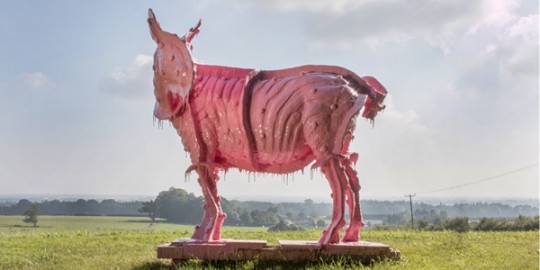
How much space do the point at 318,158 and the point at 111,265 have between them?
306 centimetres

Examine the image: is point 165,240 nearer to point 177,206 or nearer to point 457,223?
point 177,206

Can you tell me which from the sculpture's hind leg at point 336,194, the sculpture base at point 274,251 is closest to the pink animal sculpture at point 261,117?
the sculpture's hind leg at point 336,194

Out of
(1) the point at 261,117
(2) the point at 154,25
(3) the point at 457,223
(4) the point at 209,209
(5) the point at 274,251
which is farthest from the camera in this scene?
(3) the point at 457,223

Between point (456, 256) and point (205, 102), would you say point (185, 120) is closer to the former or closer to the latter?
point (205, 102)

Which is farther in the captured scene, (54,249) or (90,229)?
(90,229)

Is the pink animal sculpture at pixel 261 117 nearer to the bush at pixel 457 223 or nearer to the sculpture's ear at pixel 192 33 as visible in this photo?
the sculpture's ear at pixel 192 33

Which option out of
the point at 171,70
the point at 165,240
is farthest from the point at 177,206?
the point at 171,70

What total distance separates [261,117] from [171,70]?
1478mm

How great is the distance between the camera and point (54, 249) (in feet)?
28.5

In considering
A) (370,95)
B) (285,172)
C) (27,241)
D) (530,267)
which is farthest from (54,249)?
(530,267)

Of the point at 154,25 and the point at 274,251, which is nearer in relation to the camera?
the point at 274,251

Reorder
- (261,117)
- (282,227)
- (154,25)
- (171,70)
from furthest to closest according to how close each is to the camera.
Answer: (282,227) < (154,25) < (171,70) < (261,117)

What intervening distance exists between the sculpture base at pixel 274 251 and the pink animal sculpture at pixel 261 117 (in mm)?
186

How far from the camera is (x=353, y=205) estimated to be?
23.3ft
